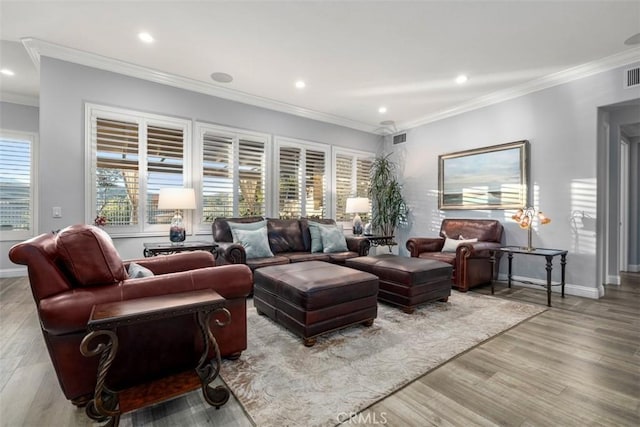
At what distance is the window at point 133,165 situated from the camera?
3.64 m

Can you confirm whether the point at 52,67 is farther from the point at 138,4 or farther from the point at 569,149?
the point at 569,149

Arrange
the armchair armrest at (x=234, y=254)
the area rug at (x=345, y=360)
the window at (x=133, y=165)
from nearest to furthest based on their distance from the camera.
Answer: the area rug at (x=345, y=360) → the armchair armrest at (x=234, y=254) → the window at (x=133, y=165)

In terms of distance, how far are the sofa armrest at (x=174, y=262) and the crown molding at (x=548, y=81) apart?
4.81 m

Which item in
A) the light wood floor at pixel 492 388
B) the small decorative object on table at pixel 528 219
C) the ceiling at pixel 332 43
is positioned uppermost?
the ceiling at pixel 332 43

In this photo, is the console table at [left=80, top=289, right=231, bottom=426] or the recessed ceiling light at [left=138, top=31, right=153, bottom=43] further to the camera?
the recessed ceiling light at [left=138, top=31, right=153, bottom=43]

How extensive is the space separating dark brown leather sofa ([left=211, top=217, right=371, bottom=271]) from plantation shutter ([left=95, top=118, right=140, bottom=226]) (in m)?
1.11

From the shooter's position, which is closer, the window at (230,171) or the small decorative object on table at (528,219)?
the small decorative object on table at (528,219)

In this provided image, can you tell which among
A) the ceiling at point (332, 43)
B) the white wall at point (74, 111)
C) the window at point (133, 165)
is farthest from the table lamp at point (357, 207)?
the white wall at point (74, 111)

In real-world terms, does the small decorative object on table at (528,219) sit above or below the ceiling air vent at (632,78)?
below

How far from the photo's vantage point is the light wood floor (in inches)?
60.5

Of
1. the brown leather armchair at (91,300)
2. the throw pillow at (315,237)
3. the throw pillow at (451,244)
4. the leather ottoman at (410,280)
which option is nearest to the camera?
the brown leather armchair at (91,300)

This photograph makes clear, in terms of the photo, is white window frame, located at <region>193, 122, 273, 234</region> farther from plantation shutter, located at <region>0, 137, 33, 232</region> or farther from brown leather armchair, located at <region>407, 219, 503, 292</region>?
plantation shutter, located at <region>0, 137, 33, 232</region>

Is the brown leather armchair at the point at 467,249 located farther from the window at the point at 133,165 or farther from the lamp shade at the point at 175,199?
the window at the point at 133,165

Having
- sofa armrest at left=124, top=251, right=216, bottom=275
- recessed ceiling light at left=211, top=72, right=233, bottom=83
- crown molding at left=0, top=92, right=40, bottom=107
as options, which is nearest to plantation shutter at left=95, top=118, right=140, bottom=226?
recessed ceiling light at left=211, top=72, right=233, bottom=83
